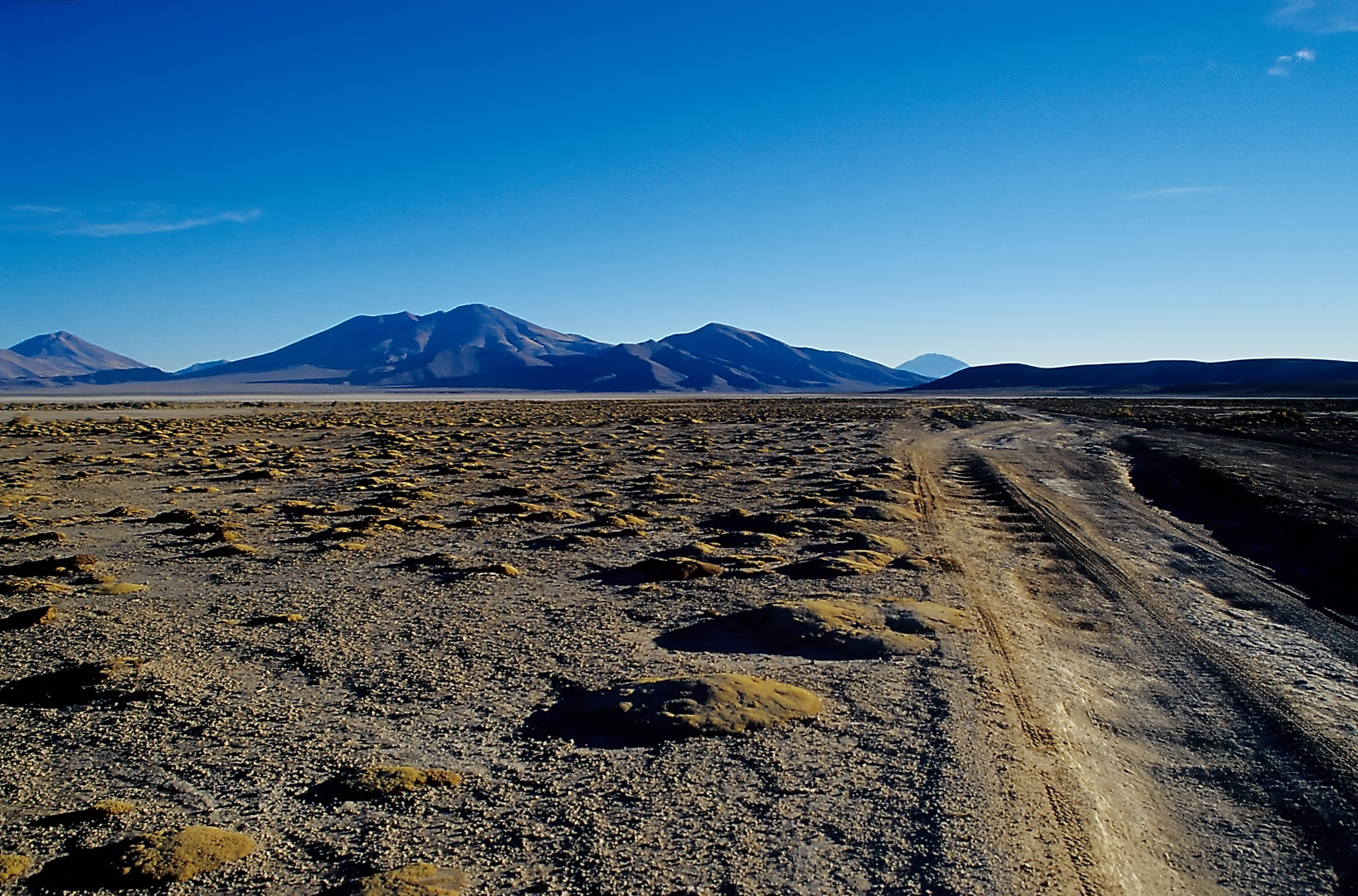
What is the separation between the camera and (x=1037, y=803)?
4.05 m

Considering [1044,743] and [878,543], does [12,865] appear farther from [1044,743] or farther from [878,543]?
[878,543]

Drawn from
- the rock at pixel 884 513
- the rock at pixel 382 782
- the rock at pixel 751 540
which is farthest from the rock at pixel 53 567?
the rock at pixel 884 513

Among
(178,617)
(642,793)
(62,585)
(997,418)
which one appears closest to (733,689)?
(642,793)

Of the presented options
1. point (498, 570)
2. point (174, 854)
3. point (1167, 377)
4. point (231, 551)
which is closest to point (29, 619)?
point (231, 551)

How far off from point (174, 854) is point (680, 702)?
2.68 meters

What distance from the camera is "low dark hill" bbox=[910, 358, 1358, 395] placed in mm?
127062

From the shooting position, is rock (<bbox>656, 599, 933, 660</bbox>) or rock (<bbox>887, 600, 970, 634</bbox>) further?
rock (<bbox>887, 600, 970, 634</bbox>)

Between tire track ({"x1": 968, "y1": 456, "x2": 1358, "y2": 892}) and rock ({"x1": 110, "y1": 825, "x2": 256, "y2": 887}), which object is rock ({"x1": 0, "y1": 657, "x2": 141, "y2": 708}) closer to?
rock ({"x1": 110, "y1": 825, "x2": 256, "y2": 887})

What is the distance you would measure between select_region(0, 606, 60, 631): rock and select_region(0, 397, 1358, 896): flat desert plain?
73mm

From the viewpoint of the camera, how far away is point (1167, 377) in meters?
165

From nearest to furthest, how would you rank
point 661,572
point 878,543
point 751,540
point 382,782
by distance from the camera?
point 382,782 → point 661,572 → point 878,543 → point 751,540

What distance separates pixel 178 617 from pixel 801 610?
5.35m

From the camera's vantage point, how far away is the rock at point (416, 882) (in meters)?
3.30

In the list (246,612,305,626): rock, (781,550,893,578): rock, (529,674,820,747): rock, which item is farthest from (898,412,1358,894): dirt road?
(246,612,305,626): rock
